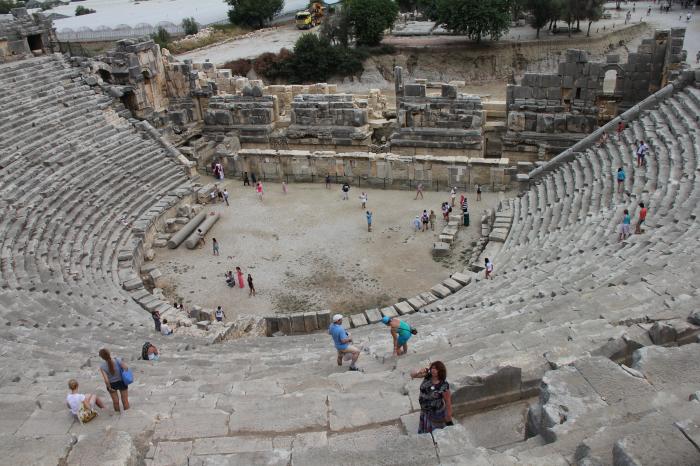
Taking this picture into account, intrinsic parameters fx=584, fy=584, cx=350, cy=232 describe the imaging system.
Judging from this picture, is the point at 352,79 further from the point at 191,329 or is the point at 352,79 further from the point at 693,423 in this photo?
the point at 693,423

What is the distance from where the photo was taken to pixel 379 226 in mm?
18312

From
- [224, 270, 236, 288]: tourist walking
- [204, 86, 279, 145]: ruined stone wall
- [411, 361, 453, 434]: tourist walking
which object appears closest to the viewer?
[411, 361, 453, 434]: tourist walking

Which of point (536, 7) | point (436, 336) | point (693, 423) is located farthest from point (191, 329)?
point (536, 7)

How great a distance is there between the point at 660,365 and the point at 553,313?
145 inches

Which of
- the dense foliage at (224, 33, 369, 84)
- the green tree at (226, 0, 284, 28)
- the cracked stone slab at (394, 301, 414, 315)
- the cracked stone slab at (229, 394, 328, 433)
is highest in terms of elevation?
the green tree at (226, 0, 284, 28)

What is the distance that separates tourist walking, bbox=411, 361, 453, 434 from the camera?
559 centimetres

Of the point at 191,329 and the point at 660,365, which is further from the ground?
the point at 660,365

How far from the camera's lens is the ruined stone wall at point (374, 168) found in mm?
20297

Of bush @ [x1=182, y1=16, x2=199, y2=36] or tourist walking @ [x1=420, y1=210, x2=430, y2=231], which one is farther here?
bush @ [x1=182, y1=16, x2=199, y2=36]

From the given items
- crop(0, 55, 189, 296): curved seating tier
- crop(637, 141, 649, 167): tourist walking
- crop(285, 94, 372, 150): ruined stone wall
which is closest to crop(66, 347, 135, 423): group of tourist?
crop(0, 55, 189, 296): curved seating tier

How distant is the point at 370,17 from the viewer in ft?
147

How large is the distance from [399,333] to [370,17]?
4082 centimetres

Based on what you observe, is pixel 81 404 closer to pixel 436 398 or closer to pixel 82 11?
pixel 436 398

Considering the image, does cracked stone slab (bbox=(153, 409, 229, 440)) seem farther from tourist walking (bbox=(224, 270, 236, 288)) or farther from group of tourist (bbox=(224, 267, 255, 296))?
tourist walking (bbox=(224, 270, 236, 288))
